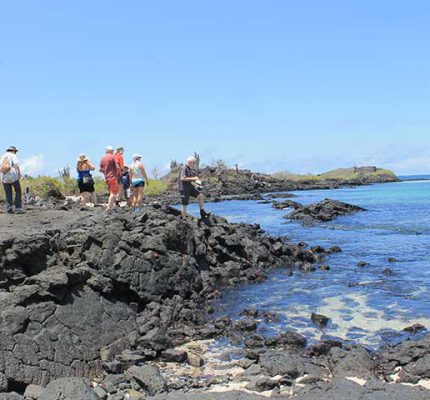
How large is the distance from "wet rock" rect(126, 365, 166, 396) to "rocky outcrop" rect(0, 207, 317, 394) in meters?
0.48

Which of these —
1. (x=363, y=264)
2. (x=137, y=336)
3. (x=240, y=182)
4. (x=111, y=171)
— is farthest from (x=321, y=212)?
(x=240, y=182)

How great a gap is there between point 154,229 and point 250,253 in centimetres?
520

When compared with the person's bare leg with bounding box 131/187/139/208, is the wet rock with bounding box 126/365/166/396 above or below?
below

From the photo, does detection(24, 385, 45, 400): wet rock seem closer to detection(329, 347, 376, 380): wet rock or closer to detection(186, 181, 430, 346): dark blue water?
detection(329, 347, 376, 380): wet rock

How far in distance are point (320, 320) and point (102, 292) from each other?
5.10 meters

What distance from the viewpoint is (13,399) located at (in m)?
6.98

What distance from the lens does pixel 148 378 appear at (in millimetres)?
8070

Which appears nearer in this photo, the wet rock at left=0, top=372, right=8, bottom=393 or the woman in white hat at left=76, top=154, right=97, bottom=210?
the wet rock at left=0, top=372, right=8, bottom=393

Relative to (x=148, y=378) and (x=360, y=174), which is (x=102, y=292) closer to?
(x=148, y=378)

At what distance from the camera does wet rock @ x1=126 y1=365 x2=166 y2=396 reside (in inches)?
310

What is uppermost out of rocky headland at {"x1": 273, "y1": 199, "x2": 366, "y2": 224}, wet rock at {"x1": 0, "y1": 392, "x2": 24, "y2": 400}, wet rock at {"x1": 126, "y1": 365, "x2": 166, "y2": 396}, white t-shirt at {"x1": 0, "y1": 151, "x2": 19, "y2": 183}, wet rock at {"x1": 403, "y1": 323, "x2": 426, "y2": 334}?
white t-shirt at {"x1": 0, "y1": 151, "x2": 19, "y2": 183}

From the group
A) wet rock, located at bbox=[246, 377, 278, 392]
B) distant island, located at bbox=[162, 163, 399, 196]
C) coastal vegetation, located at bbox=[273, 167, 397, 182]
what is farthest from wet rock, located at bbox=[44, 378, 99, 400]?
coastal vegetation, located at bbox=[273, 167, 397, 182]

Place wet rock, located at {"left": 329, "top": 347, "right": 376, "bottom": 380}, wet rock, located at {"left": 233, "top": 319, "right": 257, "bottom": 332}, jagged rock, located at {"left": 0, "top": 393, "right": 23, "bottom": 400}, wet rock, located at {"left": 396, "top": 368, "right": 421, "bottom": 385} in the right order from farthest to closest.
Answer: wet rock, located at {"left": 233, "top": 319, "right": 257, "bottom": 332} < wet rock, located at {"left": 329, "top": 347, "right": 376, "bottom": 380} < wet rock, located at {"left": 396, "top": 368, "right": 421, "bottom": 385} < jagged rock, located at {"left": 0, "top": 393, "right": 23, "bottom": 400}

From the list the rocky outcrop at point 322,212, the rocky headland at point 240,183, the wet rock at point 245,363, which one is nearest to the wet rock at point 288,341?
the wet rock at point 245,363
